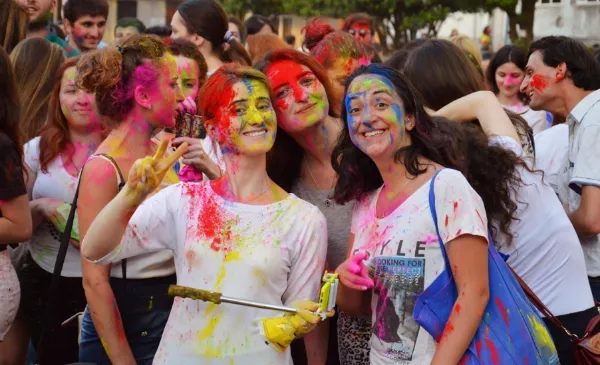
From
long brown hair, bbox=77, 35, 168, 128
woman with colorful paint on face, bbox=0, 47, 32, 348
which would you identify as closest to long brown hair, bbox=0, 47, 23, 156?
woman with colorful paint on face, bbox=0, 47, 32, 348

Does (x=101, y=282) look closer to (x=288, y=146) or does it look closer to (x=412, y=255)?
→ (x=288, y=146)

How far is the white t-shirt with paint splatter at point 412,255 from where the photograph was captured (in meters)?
2.73

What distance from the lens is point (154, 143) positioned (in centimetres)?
371

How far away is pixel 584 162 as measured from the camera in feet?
12.9

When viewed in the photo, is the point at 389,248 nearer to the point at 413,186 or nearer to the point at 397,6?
the point at 413,186

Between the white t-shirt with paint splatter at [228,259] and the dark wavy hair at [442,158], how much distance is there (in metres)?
0.28

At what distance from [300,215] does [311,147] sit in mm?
697

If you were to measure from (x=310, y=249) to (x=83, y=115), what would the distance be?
1694 millimetres

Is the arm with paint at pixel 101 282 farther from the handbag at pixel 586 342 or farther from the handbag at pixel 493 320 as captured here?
the handbag at pixel 586 342

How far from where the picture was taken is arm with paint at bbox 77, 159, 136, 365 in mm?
3230

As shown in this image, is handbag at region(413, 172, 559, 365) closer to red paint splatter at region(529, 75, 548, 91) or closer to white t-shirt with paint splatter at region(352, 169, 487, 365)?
white t-shirt with paint splatter at region(352, 169, 487, 365)

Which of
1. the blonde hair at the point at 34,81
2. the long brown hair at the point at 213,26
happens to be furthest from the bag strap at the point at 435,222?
the long brown hair at the point at 213,26

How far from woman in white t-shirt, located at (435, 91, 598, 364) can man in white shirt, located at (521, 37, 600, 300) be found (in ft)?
1.75

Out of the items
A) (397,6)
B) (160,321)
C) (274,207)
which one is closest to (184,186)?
(274,207)
